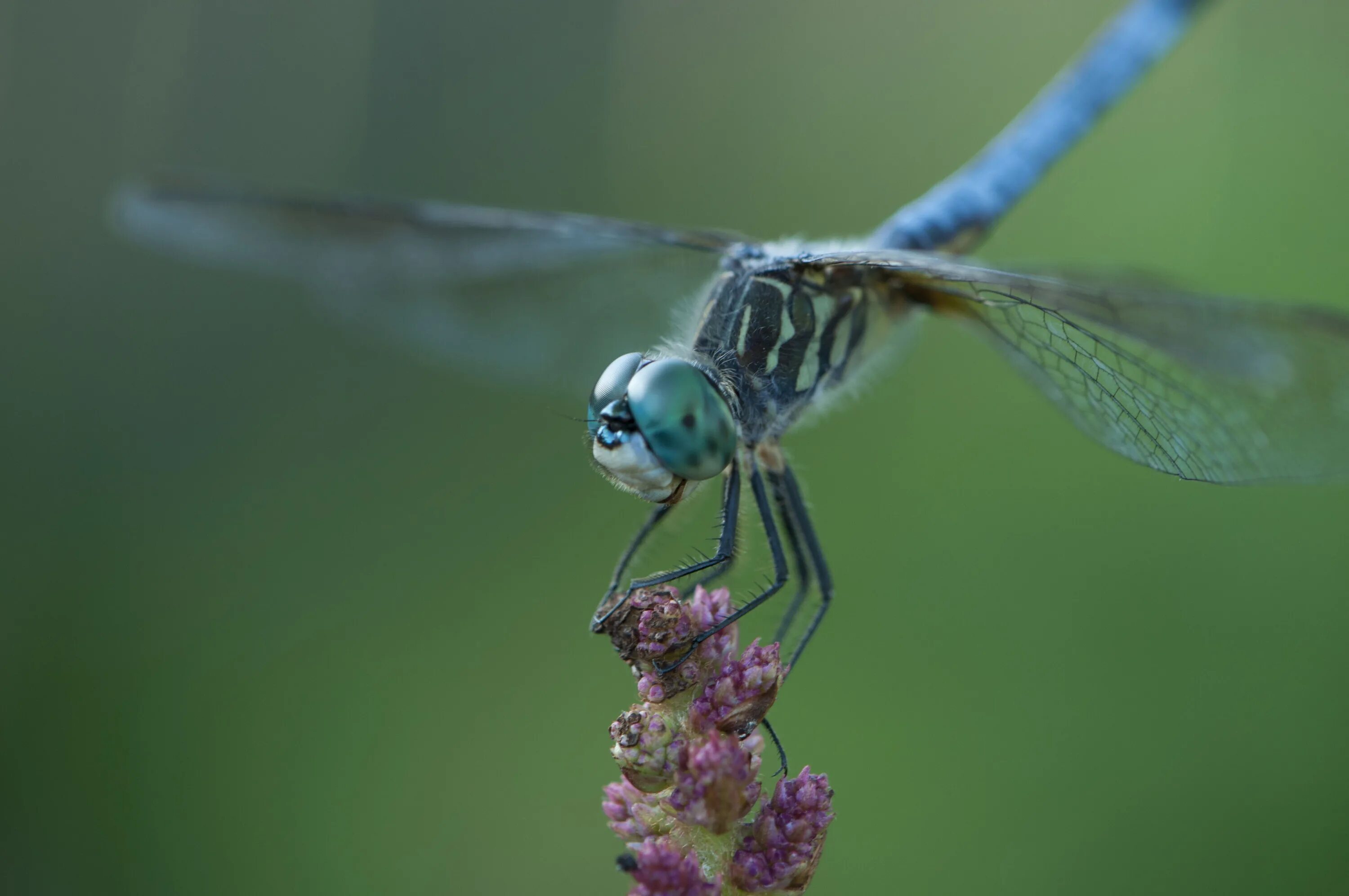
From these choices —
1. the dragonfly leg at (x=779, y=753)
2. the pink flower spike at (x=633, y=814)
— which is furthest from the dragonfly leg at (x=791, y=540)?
the pink flower spike at (x=633, y=814)

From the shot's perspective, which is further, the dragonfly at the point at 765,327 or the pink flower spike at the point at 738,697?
the dragonfly at the point at 765,327

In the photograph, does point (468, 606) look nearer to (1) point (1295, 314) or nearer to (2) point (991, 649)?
(2) point (991, 649)

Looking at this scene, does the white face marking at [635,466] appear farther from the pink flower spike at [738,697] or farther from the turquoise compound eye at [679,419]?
the pink flower spike at [738,697]

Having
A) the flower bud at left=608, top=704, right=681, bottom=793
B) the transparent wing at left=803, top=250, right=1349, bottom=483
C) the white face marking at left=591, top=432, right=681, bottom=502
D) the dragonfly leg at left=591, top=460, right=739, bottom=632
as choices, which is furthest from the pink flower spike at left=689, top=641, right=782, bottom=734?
the transparent wing at left=803, top=250, right=1349, bottom=483

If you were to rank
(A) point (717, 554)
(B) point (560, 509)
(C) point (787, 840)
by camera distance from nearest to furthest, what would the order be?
(C) point (787, 840) → (A) point (717, 554) → (B) point (560, 509)

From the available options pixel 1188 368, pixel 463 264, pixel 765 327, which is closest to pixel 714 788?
pixel 765 327

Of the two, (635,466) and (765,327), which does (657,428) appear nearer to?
(635,466)

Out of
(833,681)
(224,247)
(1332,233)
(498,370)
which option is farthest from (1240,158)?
(224,247)
